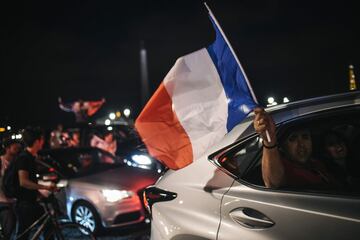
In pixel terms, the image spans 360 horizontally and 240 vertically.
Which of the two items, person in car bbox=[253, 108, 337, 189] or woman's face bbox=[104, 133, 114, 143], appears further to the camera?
woman's face bbox=[104, 133, 114, 143]

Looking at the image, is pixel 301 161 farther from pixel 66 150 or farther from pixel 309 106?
pixel 66 150

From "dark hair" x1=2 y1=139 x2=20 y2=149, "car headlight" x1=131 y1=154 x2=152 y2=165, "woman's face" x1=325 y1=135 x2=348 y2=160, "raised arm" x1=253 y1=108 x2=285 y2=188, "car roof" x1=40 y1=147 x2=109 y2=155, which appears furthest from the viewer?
"car headlight" x1=131 y1=154 x2=152 y2=165

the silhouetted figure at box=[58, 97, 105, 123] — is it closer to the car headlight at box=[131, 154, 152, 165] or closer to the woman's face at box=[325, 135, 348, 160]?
the car headlight at box=[131, 154, 152, 165]

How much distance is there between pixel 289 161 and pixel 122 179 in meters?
4.63

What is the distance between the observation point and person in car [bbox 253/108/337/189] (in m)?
2.55

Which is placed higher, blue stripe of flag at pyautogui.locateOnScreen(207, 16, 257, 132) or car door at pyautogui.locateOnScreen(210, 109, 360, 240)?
blue stripe of flag at pyautogui.locateOnScreen(207, 16, 257, 132)

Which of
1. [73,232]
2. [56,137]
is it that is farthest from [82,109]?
[73,232]

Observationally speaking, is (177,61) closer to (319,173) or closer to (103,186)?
(319,173)

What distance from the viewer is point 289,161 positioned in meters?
2.90

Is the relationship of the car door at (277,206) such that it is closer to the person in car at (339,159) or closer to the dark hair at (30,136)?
the person in car at (339,159)

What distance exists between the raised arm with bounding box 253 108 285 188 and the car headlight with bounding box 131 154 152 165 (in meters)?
6.48

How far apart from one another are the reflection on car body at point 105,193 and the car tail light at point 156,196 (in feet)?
11.7

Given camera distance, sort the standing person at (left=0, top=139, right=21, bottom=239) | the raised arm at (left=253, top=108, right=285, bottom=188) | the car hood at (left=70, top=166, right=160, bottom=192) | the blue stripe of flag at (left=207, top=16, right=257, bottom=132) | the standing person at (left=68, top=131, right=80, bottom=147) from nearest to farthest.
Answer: the raised arm at (left=253, top=108, right=285, bottom=188), the blue stripe of flag at (left=207, top=16, right=257, bottom=132), the standing person at (left=0, top=139, right=21, bottom=239), the car hood at (left=70, top=166, right=160, bottom=192), the standing person at (left=68, top=131, right=80, bottom=147)

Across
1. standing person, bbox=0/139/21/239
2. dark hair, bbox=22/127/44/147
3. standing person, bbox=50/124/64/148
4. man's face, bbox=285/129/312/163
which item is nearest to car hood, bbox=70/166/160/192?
standing person, bbox=0/139/21/239
